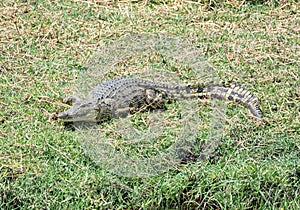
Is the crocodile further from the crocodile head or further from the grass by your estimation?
the grass

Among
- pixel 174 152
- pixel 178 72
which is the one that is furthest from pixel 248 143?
pixel 178 72

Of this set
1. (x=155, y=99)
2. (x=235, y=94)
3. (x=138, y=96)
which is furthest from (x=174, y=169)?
(x=235, y=94)

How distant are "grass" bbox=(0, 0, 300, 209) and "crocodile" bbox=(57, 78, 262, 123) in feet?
0.64

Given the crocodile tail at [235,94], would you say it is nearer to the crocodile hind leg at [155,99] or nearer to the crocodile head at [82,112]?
the crocodile hind leg at [155,99]

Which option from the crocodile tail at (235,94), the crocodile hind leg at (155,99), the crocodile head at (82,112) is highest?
the crocodile tail at (235,94)

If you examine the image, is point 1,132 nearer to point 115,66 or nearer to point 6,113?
point 6,113

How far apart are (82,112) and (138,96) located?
1.98 feet

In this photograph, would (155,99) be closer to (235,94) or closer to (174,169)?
(235,94)

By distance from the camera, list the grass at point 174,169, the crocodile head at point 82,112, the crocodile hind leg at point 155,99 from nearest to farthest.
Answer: the grass at point 174,169, the crocodile head at point 82,112, the crocodile hind leg at point 155,99

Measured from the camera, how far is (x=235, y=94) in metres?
6.68

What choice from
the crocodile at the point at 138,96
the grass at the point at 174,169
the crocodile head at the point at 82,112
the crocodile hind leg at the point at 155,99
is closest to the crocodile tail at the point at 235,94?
the crocodile at the point at 138,96

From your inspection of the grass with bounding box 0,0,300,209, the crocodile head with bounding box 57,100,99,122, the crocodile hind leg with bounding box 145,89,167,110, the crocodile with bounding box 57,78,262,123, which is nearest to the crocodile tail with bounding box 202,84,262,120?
the crocodile with bounding box 57,78,262,123

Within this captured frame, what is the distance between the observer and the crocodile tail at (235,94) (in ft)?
21.4

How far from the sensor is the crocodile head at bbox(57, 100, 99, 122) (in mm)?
6391
